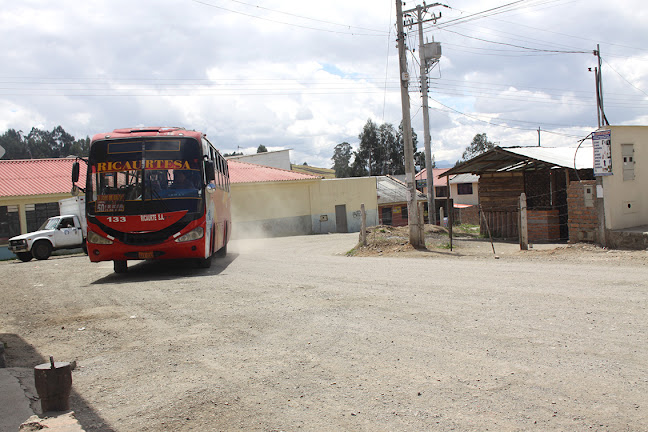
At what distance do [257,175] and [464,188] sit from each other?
3103 cm

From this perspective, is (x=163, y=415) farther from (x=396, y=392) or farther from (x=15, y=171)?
(x=15, y=171)

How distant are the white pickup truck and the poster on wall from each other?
21368mm

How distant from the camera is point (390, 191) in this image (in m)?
50.8

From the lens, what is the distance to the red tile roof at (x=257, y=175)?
3703 centimetres

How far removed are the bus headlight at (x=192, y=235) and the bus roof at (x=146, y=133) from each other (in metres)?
2.22

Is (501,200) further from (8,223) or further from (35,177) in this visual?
(35,177)

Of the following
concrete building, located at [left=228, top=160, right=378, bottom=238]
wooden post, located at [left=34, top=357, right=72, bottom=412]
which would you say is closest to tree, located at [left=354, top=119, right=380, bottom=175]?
concrete building, located at [left=228, top=160, right=378, bottom=238]

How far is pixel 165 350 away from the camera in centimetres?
581

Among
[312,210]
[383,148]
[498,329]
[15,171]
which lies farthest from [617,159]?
[383,148]

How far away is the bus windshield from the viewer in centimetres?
1197

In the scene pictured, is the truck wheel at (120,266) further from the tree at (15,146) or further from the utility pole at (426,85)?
the tree at (15,146)

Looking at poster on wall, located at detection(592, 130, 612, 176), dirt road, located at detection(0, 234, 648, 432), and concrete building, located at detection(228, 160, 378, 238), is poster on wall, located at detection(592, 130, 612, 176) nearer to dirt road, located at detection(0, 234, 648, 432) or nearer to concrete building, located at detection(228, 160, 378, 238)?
dirt road, located at detection(0, 234, 648, 432)

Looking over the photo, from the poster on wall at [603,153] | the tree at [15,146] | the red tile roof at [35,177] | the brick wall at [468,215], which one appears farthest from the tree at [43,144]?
the poster on wall at [603,153]

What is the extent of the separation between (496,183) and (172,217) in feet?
59.4
